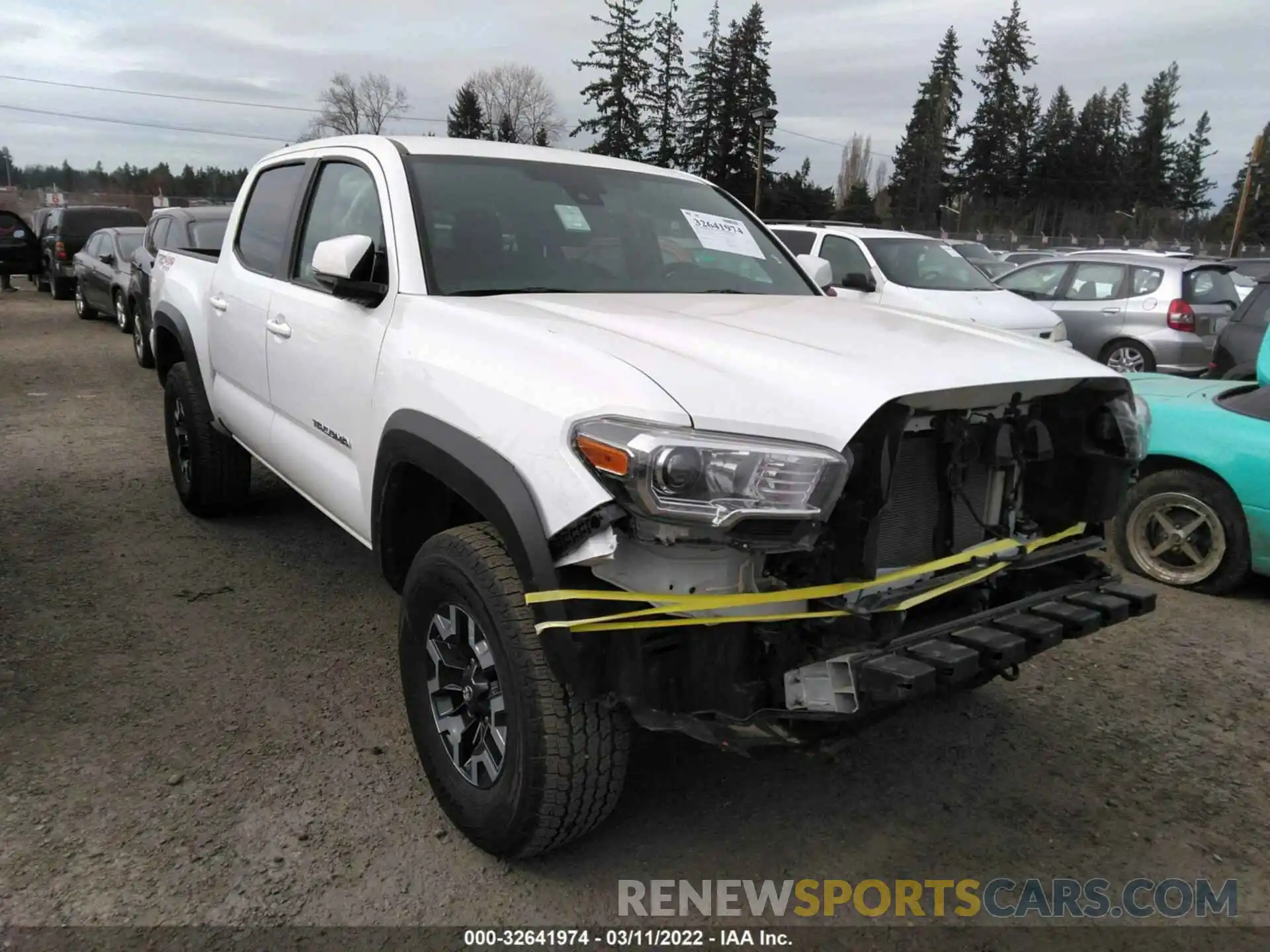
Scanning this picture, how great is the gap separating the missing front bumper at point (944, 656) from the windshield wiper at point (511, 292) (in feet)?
5.11

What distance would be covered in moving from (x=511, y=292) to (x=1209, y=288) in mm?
10323

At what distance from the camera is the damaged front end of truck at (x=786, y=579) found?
2.05 metres

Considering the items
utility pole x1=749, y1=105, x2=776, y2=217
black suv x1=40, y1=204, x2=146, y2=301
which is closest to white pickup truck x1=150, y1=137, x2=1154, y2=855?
black suv x1=40, y1=204, x2=146, y2=301

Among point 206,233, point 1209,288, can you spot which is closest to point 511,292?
point 206,233

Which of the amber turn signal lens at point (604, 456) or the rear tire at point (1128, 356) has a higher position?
the amber turn signal lens at point (604, 456)

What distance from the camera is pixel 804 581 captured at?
218 cm

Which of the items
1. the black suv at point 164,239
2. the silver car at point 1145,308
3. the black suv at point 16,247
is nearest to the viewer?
the black suv at point 164,239

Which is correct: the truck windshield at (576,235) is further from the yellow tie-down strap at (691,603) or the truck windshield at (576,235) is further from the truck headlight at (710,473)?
the yellow tie-down strap at (691,603)

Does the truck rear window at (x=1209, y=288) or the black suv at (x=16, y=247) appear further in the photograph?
the black suv at (x=16, y=247)

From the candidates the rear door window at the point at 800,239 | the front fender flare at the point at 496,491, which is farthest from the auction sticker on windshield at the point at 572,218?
the rear door window at the point at 800,239

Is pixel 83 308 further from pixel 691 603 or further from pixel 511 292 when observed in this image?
pixel 691 603

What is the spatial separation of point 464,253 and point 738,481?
1.52m

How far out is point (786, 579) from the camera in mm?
2189

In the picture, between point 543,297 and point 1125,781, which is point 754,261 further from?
point 1125,781
